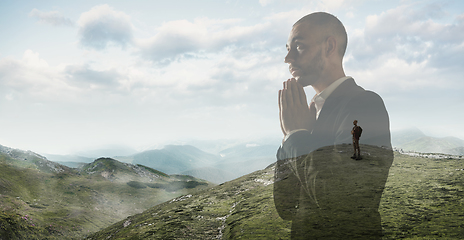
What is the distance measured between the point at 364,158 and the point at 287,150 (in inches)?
201

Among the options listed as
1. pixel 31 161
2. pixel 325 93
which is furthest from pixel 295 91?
pixel 31 161

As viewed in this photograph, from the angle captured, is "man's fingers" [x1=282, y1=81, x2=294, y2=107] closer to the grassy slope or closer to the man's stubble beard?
the man's stubble beard

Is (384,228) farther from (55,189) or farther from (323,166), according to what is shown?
(55,189)

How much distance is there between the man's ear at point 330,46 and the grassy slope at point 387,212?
6.02 metres

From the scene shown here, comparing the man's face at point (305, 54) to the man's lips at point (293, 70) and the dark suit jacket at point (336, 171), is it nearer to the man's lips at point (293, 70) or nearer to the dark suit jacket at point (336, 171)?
the man's lips at point (293, 70)

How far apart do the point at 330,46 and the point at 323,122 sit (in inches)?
147

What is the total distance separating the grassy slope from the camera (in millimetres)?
6535

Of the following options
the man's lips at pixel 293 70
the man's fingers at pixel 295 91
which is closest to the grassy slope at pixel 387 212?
the man's fingers at pixel 295 91

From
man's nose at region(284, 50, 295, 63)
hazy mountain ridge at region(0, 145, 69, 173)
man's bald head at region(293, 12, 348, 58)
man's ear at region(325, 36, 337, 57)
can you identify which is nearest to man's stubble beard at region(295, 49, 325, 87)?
man's ear at region(325, 36, 337, 57)

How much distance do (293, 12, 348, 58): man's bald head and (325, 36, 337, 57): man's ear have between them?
0.19 meters

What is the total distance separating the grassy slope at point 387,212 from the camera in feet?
21.4

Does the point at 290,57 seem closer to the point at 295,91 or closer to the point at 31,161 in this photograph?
the point at 295,91

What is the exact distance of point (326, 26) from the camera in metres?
11.1

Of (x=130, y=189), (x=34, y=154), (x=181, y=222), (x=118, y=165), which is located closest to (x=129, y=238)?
(x=181, y=222)
